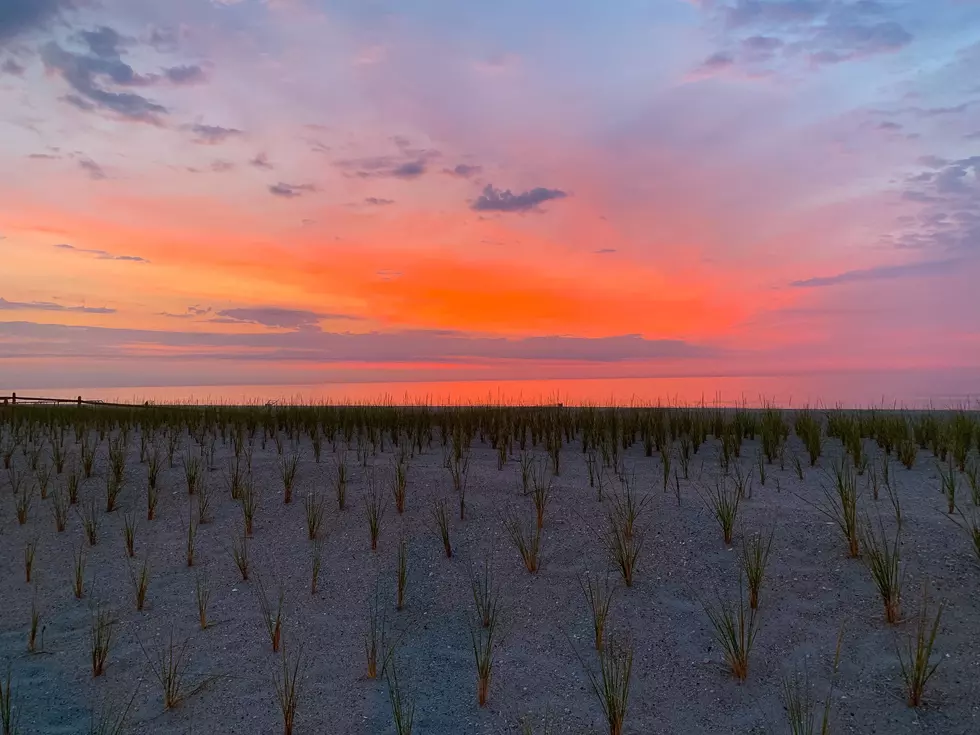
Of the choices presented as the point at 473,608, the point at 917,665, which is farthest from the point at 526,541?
the point at 917,665

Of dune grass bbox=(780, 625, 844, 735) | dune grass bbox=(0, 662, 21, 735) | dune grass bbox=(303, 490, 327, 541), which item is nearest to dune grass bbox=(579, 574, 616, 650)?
dune grass bbox=(780, 625, 844, 735)

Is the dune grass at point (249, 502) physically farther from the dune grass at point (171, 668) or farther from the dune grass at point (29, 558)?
the dune grass at point (29, 558)

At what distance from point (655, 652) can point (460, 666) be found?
1177 millimetres

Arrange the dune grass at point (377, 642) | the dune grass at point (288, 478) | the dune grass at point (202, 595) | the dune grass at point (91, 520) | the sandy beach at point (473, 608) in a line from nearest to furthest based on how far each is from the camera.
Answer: the sandy beach at point (473, 608), the dune grass at point (377, 642), the dune grass at point (202, 595), the dune grass at point (91, 520), the dune grass at point (288, 478)

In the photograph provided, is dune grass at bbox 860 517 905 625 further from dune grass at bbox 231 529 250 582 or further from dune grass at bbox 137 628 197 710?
dune grass at bbox 231 529 250 582

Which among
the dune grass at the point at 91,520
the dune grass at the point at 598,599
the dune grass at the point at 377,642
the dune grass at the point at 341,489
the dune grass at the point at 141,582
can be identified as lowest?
the dune grass at the point at 377,642

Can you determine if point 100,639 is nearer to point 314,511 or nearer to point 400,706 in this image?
point 314,511

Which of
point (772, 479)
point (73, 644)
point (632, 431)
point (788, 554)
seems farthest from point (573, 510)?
point (632, 431)

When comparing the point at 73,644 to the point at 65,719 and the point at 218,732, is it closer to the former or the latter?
the point at 65,719

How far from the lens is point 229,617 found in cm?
484

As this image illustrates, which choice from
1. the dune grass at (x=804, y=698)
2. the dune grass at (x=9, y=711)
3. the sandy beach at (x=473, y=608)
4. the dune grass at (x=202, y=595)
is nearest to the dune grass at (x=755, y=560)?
the sandy beach at (x=473, y=608)

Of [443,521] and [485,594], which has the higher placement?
[443,521]

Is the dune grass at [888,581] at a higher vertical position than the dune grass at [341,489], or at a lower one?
lower

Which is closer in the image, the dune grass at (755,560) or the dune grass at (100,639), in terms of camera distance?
the dune grass at (100,639)
